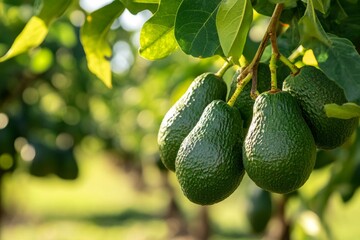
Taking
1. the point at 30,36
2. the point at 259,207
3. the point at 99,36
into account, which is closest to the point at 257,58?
the point at 99,36

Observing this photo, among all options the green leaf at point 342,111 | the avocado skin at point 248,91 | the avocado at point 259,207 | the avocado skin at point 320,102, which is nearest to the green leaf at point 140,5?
the avocado skin at point 248,91

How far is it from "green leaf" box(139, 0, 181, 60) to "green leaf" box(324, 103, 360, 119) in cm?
33

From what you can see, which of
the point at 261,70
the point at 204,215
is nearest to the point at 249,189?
the point at 261,70

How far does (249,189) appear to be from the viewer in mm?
3137

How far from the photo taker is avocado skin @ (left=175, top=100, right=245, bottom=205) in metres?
1.19

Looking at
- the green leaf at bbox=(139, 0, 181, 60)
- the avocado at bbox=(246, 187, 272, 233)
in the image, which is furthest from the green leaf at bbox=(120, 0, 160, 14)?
the avocado at bbox=(246, 187, 272, 233)

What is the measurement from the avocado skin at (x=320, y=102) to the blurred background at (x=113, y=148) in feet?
0.72

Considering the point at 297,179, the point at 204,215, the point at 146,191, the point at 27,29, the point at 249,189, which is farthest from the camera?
the point at 146,191

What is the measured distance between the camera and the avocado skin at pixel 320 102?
1185 mm

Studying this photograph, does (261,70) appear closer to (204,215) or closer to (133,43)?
(133,43)

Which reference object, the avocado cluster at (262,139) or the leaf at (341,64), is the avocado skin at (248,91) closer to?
the avocado cluster at (262,139)

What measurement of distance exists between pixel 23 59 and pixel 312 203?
5.93ft

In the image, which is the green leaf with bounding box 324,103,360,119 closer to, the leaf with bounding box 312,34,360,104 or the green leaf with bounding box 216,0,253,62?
the leaf with bounding box 312,34,360,104

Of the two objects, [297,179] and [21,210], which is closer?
[297,179]
